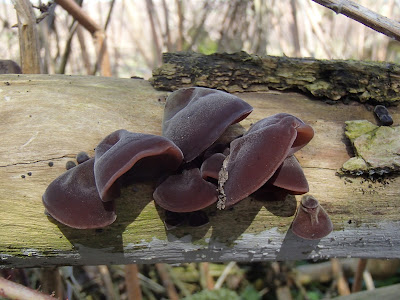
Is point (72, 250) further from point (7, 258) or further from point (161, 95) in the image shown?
point (161, 95)

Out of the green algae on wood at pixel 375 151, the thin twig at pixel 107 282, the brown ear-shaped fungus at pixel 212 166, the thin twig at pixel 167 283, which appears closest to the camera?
the brown ear-shaped fungus at pixel 212 166

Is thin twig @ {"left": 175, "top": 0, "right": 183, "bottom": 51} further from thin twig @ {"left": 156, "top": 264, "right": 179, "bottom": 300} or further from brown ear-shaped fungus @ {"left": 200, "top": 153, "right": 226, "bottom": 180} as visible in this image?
brown ear-shaped fungus @ {"left": 200, "top": 153, "right": 226, "bottom": 180}

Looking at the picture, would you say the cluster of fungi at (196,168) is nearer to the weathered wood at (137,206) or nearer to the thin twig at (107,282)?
the weathered wood at (137,206)

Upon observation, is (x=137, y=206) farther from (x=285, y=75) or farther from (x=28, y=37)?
(x=28, y=37)

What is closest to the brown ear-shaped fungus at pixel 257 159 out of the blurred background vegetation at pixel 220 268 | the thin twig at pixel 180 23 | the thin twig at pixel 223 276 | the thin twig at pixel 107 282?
the blurred background vegetation at pixel 220 268

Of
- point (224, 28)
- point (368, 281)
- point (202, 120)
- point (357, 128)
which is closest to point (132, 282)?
point (202, 120)

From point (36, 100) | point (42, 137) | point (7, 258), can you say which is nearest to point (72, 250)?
point (7, 258)

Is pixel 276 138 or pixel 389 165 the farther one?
pixel 389 165
